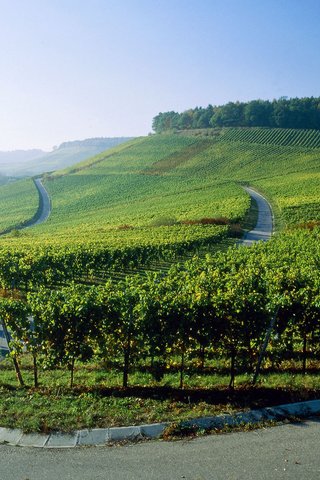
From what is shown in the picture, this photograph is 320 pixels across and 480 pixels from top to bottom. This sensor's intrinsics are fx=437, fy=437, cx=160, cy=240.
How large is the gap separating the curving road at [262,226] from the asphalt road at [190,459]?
123 ft

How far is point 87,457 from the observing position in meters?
8.22

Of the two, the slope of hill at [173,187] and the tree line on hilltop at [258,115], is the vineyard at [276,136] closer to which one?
the slope of hill at [173,187]

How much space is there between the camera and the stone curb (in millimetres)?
8734

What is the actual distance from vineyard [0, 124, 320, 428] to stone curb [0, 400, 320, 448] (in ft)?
6.35

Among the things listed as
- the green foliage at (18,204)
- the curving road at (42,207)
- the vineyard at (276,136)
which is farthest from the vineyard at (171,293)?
the vineyard at (276,136)

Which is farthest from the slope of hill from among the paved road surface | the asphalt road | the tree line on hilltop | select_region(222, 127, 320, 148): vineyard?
the asphalt road

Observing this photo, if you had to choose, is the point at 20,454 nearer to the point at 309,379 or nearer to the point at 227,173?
the point at 309,379

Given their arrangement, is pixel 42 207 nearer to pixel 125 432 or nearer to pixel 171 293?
pixel 171 293

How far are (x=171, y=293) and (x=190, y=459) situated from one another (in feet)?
16.5

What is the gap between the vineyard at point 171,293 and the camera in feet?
38.4

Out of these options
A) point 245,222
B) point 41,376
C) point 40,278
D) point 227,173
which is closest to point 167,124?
point 227,173

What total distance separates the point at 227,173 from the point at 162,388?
3729 inches

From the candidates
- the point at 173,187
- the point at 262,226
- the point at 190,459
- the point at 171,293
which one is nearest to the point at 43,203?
the point at 173,187

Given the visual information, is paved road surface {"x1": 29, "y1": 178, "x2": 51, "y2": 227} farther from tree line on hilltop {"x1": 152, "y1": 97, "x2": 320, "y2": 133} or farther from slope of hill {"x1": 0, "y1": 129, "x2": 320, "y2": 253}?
tree line on hilltop {"x1": 152, "y1": 97, "x2": 320, "y2": 133}
